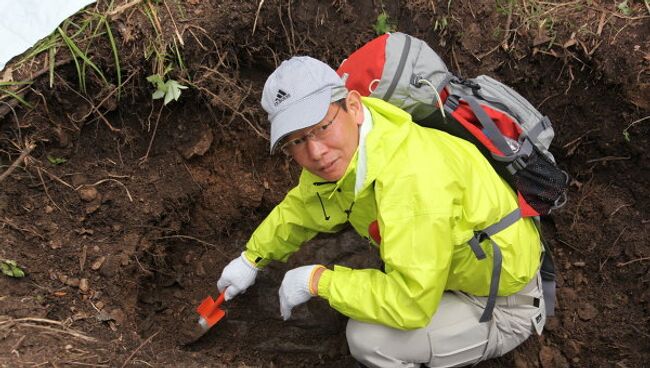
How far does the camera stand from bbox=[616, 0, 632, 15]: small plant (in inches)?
123

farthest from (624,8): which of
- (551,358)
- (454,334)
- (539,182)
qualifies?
(454,334)

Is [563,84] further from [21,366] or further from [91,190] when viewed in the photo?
[21,366]

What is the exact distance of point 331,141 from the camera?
201cm

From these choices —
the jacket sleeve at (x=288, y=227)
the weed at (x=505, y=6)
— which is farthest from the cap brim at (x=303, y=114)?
the weed at (x=505, y=6)

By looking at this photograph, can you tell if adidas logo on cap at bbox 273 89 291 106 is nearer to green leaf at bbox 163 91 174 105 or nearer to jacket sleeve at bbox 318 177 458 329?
jacket sleeve at bbox 318 177 458 329

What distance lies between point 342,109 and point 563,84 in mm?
1773

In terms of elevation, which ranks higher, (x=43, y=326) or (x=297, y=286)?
(x=43, y=326)

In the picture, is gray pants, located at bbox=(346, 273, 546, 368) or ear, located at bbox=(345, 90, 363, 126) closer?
ear, located at bbox=(345, 90, 363, 126)

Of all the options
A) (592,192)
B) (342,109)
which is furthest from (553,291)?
(342,109)

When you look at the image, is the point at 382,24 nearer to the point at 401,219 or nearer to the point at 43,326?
the point at 401,219

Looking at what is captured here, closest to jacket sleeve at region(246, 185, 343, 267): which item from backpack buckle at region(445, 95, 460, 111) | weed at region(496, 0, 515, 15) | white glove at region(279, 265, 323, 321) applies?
white glove at region(279, 265, 323, 321)

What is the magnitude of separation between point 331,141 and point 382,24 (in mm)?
1603

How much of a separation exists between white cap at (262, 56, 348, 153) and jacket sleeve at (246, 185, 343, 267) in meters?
0.53

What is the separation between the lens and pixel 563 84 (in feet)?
10.6
